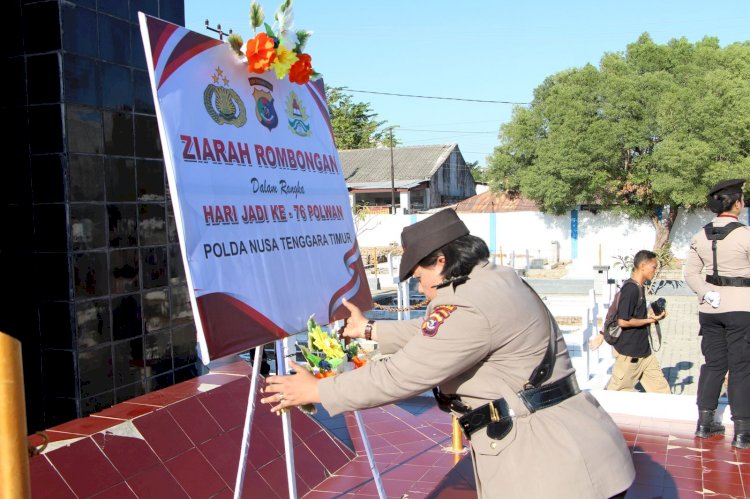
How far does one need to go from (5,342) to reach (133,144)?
9.52ft

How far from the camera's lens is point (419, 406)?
5840mm

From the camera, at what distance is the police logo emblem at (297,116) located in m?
3.48

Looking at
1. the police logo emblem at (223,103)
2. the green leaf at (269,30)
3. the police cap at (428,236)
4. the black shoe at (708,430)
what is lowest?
the black shoe at (708,430)

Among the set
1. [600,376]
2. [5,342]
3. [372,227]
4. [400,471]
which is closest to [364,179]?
[372,227]

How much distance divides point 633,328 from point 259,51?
3.99 metres

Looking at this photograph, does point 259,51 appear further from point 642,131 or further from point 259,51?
point 642,131

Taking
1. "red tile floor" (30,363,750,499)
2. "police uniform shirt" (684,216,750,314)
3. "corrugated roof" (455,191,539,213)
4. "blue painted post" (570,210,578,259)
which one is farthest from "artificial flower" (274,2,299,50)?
"corrugated roof" (455,191,539,213)

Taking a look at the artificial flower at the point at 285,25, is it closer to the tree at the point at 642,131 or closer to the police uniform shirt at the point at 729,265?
the police uniform shirt at the point at 729,265

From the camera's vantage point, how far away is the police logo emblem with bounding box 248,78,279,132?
3.24m

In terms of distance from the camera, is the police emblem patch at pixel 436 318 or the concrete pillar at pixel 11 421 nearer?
the concrete pillar at pixel 11 421

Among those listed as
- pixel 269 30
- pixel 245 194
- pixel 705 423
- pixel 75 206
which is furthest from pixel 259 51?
pixel 705 423

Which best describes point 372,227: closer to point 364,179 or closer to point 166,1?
point 364,179

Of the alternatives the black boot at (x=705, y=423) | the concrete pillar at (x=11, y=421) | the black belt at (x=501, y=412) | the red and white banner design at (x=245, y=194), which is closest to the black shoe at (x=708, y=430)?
the black boot at (x=705, y=423)

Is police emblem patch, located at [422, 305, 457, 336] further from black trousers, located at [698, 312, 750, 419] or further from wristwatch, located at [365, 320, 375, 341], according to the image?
black trousers, located at [698, 312, 750, 419]
